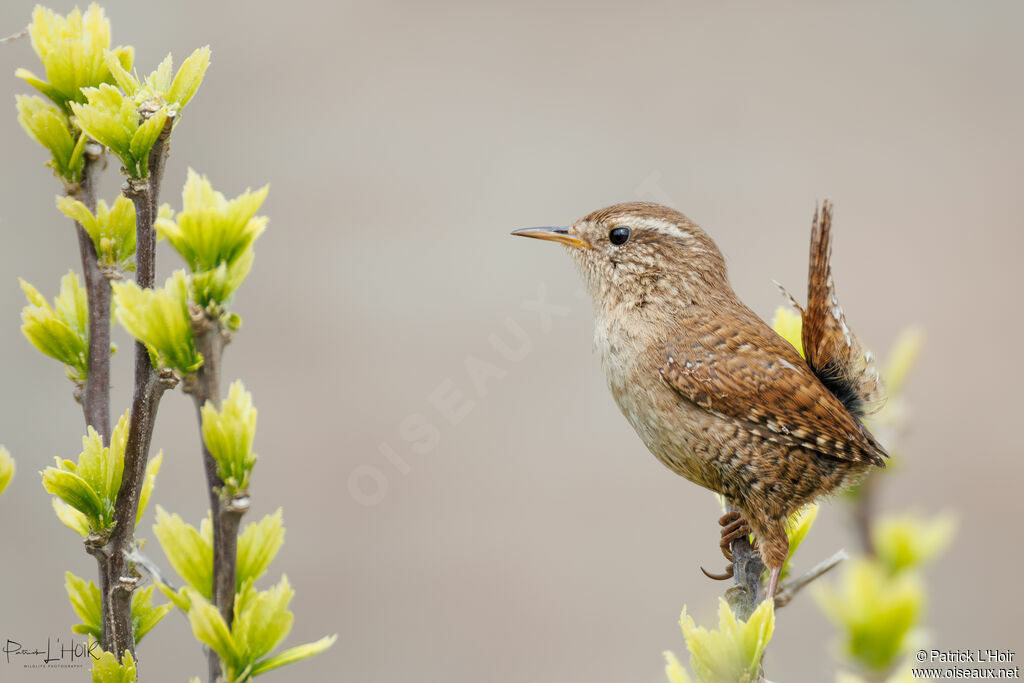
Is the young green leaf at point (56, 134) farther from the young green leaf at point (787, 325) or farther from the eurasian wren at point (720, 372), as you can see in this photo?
the young green leaf at point (787, 325)

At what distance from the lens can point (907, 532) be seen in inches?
21.0

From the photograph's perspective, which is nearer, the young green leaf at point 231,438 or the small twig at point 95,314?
the young green leaf at point 231,438

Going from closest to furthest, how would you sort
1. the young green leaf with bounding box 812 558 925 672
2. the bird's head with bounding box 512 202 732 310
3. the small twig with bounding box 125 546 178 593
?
1. the young green leaf with bounding box 812 558 925 672
2. the small twig with bounding box 125 546 178 593
3. the bird's head with bounding box 512 202 732 310

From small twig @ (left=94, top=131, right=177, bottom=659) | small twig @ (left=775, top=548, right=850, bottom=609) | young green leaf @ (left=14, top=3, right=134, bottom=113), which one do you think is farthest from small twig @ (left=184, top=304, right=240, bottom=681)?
small twig @ (left=775, top=548, right=850, bottom=609)

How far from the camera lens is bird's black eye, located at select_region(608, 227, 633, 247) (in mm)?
1567

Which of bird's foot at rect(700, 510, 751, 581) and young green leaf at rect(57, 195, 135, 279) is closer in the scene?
young green leaf at rect(57, 195, 135, 279)

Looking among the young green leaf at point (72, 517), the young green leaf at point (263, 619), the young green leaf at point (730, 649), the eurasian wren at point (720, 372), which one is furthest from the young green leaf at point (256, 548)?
the eurasian wren at point (720, 372)

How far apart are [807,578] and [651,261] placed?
0.69 metres

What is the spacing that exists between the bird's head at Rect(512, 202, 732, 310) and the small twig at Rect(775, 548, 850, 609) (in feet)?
2.00

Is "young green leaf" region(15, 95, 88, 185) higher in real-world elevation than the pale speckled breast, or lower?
higher

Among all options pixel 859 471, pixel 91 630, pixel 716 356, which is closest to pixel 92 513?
pixel 91 630

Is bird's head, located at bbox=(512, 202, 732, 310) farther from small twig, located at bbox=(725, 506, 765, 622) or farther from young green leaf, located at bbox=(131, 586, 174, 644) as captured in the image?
young green leaf, located at bbox=(131, 586, 174, 644)

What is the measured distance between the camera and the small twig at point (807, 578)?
0.96 meters

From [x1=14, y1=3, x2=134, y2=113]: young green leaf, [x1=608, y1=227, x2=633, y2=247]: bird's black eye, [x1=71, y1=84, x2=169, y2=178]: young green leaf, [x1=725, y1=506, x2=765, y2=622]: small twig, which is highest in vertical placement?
[x1=14, y1=3, x2=134, y2=113]: young green leaf
